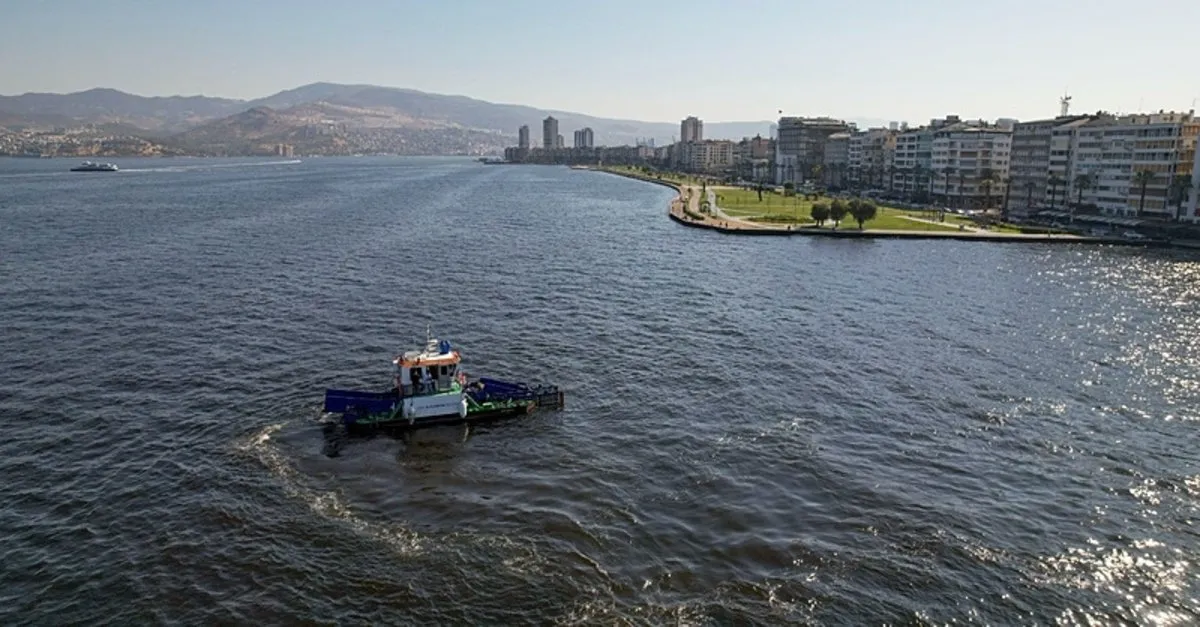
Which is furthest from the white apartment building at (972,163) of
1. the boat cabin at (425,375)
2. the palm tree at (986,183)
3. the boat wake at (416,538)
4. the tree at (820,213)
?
the boat wake at (416,538)

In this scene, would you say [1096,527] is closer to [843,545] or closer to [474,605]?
[843,545]

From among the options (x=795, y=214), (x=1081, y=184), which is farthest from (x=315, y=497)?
(x=1081, y=184)

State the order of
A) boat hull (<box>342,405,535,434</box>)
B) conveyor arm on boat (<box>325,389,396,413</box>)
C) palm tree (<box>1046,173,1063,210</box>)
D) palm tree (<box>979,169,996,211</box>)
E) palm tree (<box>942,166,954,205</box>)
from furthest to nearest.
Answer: palm tree (<box>942,166,954,205</box>) → palm tree (<box>979,169,996,211</box>) → palm tree (<box>1046,173,1063,210</box>) → conveyor arm on boat (<box>325,389,396,413</box>) → boat hull (<box>342,405,535,434</box>)

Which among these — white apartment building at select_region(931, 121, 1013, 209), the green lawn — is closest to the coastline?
the green lawn

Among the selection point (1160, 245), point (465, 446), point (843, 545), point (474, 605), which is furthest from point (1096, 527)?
point (1160, 245)

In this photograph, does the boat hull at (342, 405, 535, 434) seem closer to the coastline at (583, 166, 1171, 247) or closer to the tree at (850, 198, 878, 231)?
the coastline at (583, 166, 1171, 247)

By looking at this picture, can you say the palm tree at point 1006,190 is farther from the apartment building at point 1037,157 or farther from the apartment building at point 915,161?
the apartment building at point 915,161

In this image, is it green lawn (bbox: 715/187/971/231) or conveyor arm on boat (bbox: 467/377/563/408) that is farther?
green lawn (bbox: 715/187/971/231)

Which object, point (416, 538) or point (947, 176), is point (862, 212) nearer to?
point (947, 176)
